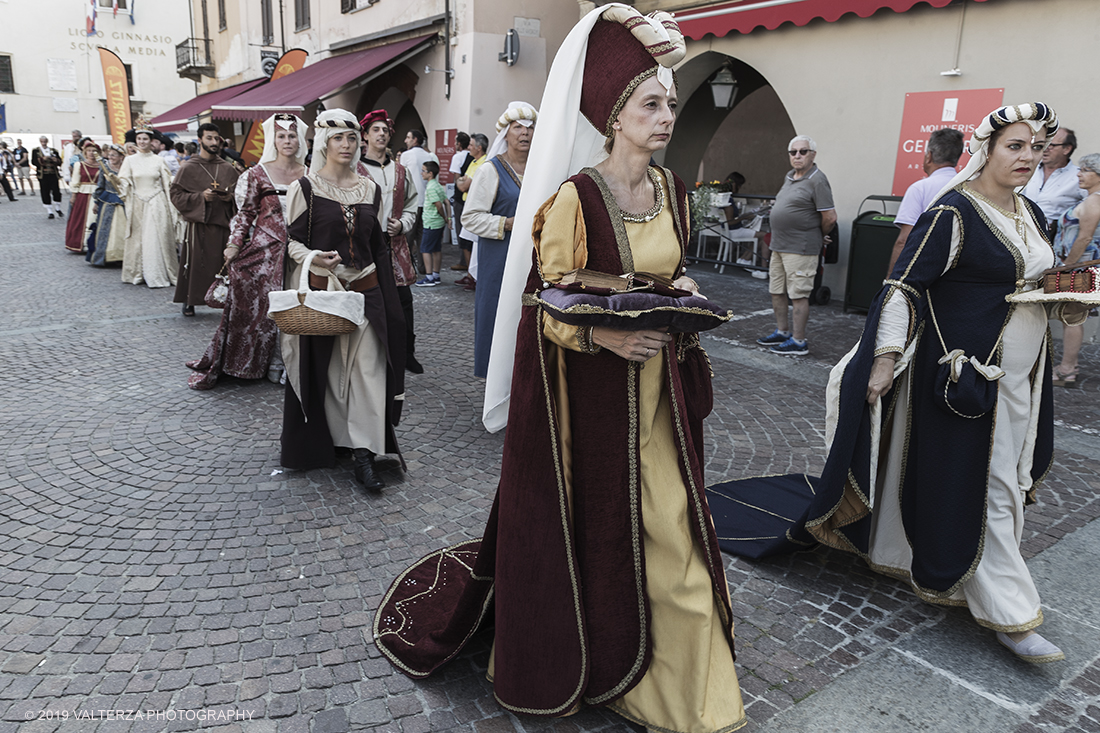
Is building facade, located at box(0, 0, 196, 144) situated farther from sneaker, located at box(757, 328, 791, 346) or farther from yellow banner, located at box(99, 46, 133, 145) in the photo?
Result: sneaker, located at box(757, 328, 791, 346)

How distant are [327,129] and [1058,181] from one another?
6365 millimetres

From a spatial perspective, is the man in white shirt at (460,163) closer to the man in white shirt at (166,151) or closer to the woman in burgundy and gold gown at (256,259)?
the man in white shirt at (166,151)

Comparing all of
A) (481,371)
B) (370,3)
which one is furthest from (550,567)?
(370,3)

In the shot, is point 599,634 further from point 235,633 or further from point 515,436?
point 235,633

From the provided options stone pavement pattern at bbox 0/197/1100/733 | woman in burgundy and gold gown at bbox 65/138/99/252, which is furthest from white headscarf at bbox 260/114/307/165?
woman in burgundy and gold gown at bbox 65/138/99/252

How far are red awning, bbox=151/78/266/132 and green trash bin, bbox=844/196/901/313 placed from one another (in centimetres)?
1834

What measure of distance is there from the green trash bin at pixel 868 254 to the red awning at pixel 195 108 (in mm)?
18338

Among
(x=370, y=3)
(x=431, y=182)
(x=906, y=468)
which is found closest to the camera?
(x=906, y=468)

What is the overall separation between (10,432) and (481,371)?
3.07 metres

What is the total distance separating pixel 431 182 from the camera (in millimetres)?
11172

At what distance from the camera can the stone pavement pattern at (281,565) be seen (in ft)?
8.14

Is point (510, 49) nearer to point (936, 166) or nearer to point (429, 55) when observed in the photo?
point (429, 55)

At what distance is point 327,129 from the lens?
4051mm

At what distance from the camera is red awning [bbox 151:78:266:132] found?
71.8ft
